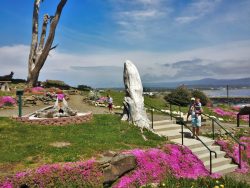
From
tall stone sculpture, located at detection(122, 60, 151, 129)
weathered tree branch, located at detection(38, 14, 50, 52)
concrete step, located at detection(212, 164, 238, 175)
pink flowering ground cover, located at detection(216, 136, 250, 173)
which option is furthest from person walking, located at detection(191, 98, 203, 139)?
weathered tree branch, located at detection(38, 14, 50, 52)

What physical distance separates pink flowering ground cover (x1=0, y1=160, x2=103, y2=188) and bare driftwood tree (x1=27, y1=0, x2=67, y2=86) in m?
28.6

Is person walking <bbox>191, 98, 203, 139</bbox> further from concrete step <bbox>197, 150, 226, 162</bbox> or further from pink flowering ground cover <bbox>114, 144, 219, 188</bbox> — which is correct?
pink flowering ground cover <bbox>114, 144, 219, 188</bbox>

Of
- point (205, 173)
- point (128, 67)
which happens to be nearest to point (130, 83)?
point (128, 67)

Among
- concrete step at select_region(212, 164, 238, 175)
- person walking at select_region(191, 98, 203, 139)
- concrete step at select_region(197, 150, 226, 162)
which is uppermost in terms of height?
person walking at select_region(191, 98, 203, 139)

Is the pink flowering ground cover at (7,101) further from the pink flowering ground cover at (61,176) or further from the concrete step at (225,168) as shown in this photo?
the concrete step at (225,168)

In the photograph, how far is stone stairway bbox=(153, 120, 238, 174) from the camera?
17156mm

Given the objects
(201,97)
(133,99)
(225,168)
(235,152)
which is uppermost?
(133,99)

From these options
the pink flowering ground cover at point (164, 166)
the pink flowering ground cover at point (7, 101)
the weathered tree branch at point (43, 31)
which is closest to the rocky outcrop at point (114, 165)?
the pink flowering ground cover at point (164, 166)

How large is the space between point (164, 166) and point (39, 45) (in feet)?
98.5

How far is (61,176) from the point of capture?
12.5 m

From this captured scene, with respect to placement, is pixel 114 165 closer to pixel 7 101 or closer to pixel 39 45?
pixel 7 101

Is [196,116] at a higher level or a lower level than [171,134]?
higher

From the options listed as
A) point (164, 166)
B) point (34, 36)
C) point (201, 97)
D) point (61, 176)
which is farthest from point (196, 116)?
point (34, 36)

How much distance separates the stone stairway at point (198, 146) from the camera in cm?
1716
